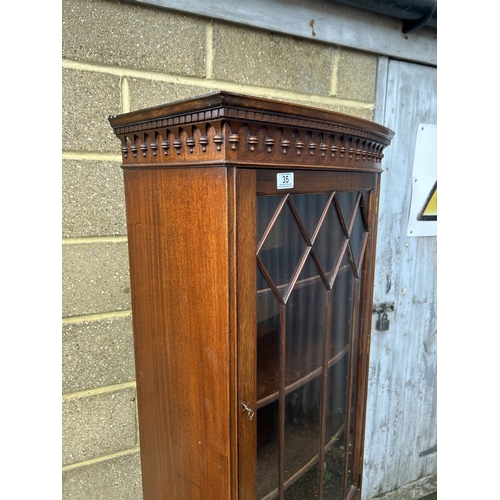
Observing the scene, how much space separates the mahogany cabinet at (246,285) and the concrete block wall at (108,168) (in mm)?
158

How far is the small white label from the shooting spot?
0.61 m

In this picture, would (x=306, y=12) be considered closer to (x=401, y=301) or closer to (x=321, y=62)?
(x=321, y=62)

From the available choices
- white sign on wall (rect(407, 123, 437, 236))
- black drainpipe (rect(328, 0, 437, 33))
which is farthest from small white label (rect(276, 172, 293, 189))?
white sign on wall (rect(407, 123, 437, 236))

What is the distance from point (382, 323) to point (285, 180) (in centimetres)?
99

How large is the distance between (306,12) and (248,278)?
0.85 metres

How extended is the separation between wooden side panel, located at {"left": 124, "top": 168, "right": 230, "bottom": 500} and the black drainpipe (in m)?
0.81

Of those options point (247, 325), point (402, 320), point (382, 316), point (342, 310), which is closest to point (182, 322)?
point (247, 325)

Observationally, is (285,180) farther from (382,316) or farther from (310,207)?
(382,316)

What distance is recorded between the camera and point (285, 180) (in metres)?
0.62

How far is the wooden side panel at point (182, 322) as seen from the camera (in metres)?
0.59

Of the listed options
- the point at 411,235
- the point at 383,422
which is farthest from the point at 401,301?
the point at 383,422

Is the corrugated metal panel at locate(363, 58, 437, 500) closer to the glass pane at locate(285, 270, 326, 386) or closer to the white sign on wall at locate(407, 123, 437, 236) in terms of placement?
the white sign on wall at locate(407, 123, 437, 236)

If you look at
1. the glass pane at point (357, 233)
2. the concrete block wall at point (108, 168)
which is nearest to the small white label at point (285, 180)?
the glass pane at point (357, 233)

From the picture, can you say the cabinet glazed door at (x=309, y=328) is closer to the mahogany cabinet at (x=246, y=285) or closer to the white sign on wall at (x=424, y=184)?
the mahogany cabinet at (x=246, y=285)
